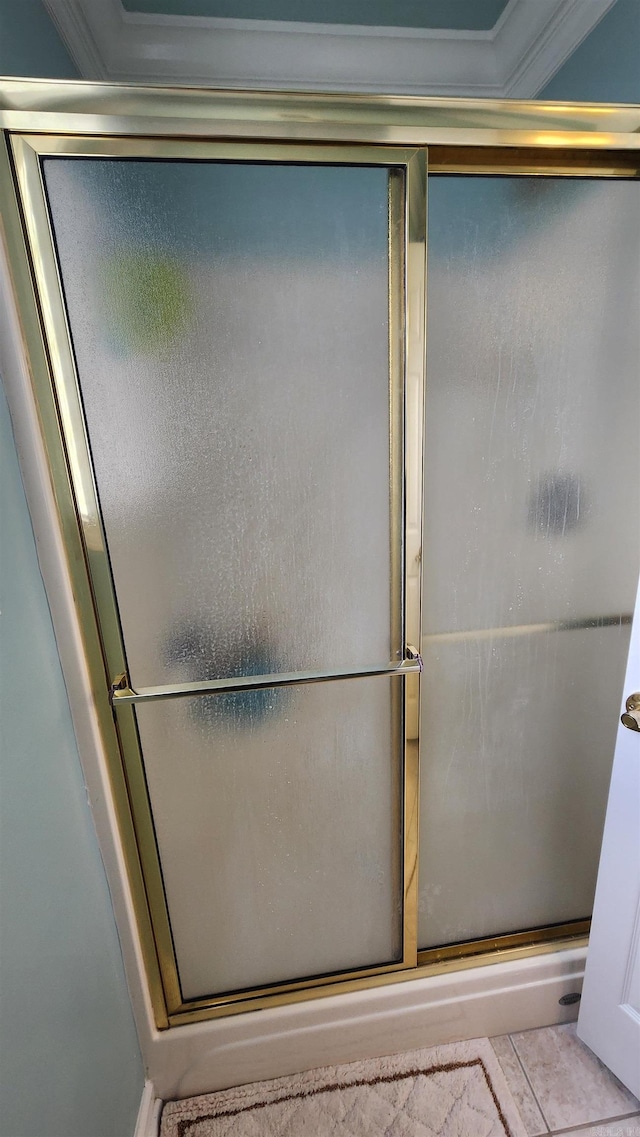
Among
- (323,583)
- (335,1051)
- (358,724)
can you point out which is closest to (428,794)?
(358,724)

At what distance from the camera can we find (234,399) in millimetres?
890

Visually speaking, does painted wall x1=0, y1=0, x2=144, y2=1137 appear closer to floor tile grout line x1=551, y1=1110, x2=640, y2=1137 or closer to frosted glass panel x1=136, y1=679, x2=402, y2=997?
frosted glass panel x1=136, y1=679, x2=402, y2=997

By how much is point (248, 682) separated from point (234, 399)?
51cm

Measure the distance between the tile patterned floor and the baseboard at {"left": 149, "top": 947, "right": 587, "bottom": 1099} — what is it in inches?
1.3

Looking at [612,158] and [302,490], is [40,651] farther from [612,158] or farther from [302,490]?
[612,158]

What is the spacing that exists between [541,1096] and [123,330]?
5.91ft

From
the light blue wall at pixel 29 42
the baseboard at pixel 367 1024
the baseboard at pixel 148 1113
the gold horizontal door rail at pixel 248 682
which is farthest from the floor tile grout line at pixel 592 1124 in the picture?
the light blue wall at pixel 29 42

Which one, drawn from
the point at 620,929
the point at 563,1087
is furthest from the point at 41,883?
the point at 563,1087

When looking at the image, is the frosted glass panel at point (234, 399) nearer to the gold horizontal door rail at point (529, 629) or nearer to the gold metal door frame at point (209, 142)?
the gold metal door frame at point (209, 142)

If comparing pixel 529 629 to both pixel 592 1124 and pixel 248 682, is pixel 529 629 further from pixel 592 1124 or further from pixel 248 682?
pixel 592 1124

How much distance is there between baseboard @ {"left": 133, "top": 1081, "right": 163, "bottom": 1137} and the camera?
112 cm

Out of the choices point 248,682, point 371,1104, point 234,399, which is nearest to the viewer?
point 234,399

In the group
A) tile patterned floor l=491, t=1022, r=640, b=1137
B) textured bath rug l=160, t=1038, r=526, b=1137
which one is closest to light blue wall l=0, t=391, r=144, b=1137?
textured bath rug l=160, t=1038, r=526, b=1137

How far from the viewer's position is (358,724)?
109 centimetres
